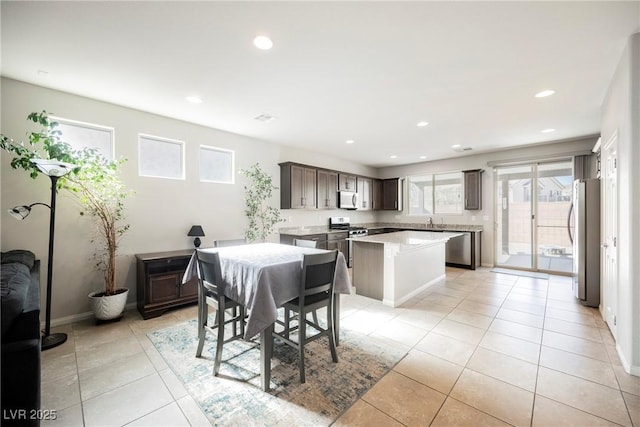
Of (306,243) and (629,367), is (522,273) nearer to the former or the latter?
(629,367)

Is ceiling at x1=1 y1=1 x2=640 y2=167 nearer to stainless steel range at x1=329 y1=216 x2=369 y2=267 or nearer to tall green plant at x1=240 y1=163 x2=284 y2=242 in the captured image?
tall green plant at x1=240 y1=163 x2=284 y2=242

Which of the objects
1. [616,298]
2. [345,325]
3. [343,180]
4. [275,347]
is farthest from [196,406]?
[343,180]

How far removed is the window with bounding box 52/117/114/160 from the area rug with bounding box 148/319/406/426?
253 centimetres

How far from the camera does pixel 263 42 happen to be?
2201 millimetres

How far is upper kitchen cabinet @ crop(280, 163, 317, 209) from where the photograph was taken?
5449 millimetres

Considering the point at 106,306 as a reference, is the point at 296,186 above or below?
above

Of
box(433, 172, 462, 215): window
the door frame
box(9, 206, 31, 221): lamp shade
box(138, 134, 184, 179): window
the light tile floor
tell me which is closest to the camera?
the light tile floor

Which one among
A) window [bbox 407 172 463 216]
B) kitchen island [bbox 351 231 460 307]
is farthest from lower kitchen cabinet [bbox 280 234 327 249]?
window [bbox 407 172 463 216]

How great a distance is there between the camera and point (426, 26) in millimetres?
2010

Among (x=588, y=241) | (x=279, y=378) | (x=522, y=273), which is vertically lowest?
(x=279, y=378)

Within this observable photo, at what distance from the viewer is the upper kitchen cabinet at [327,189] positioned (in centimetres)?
612

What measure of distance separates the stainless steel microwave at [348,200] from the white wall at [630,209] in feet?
15.7

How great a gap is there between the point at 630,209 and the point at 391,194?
19.1 feet

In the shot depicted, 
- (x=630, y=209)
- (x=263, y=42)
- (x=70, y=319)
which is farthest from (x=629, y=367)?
(x=70, y=319)
